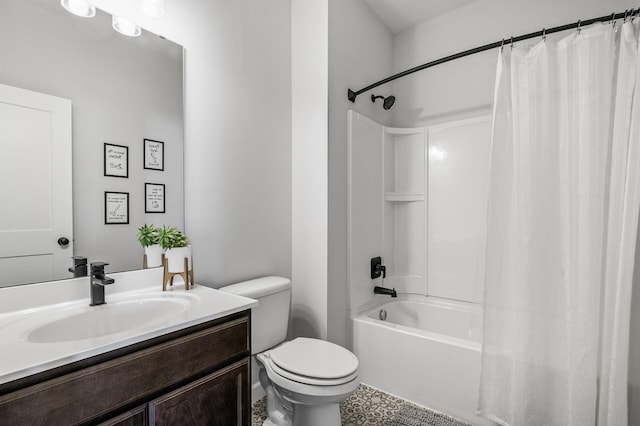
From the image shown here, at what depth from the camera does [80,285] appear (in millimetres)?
1277

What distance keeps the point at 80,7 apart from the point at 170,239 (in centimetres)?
99

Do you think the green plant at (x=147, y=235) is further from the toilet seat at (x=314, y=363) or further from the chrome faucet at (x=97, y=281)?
the toilet seat at (x=314, y=363)

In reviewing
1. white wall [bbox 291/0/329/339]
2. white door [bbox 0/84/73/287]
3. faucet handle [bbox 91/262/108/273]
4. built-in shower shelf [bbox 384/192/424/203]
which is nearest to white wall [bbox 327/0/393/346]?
white wall [bbox 291/0/329/339]

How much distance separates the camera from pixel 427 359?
6.30 feet

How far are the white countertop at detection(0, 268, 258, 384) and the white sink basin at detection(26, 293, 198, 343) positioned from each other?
1cm

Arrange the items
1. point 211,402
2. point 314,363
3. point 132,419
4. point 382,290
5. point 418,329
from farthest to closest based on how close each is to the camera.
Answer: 1. point 382,290
2. point 418,329
3. point 314,363
4. point 211,402
5. point 132,419

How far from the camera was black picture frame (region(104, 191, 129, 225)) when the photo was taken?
1.38m

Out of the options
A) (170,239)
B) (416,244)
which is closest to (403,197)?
(416,244)

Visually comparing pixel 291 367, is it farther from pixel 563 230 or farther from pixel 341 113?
pixel 341 113

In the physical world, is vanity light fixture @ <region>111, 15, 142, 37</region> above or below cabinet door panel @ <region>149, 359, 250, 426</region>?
above

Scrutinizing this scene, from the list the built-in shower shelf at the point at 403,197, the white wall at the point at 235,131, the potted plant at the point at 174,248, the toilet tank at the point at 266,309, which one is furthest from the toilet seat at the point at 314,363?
the built-in shower shelf at the point at 403,197

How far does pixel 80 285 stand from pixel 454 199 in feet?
7.76

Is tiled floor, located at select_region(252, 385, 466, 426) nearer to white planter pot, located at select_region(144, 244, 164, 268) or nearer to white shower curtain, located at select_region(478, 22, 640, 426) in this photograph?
white shower curtain, located at select_region(478, 22, 640, 426)

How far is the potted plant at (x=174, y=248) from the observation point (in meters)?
1.46
